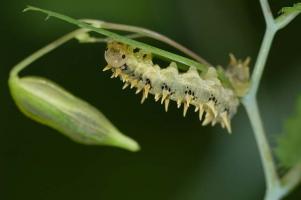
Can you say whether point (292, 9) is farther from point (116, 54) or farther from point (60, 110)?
point (60, 110)

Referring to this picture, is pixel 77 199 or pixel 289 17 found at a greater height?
pixel 289 17

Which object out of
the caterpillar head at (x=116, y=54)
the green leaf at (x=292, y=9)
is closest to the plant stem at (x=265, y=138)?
the green leaf at (x=292, y=9)

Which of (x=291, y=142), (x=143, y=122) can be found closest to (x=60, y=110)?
(x=291, y=142)

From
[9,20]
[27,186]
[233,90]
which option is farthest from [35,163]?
[233,90]

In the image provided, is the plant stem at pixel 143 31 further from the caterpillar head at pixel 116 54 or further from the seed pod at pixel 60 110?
the seed pod at pixel 60 110

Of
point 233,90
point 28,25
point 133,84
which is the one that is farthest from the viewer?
point 28,25

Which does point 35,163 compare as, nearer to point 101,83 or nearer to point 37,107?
point 101,83
